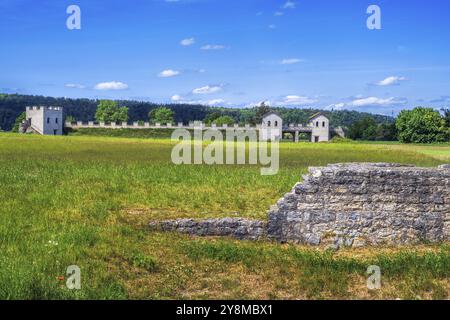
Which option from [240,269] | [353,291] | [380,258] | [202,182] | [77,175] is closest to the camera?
[353,291]

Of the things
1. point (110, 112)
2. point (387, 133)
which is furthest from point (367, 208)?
point (110, 112)

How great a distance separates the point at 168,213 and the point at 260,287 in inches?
259

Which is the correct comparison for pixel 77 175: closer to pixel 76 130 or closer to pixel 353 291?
pixel 353 291

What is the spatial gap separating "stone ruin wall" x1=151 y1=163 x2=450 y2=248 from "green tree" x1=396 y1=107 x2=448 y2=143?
10523 cm

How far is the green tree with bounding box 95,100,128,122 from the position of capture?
482ft

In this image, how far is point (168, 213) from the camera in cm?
1628

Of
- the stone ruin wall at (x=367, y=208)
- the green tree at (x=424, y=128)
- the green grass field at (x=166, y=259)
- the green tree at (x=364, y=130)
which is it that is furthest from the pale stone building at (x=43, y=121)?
the stone ruin wall at (x=367, y=208)

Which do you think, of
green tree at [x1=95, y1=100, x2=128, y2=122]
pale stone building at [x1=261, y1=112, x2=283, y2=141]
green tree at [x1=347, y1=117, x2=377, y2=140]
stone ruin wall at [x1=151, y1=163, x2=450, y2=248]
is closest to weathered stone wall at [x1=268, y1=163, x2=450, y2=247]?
stone ruin wall at [x1=151, y1=163, x2=450, y2=248]

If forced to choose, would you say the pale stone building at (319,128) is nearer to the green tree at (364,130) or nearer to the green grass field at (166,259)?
the green tree at (364,130)

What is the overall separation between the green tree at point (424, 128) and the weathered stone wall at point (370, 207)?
105204 millimetres

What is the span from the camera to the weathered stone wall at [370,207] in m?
14.0

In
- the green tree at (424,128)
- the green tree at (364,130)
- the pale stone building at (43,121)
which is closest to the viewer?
the green tree at (424,128)

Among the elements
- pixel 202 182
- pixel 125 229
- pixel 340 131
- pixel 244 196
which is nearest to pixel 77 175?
pixel 202 182

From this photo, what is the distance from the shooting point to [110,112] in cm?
14900
